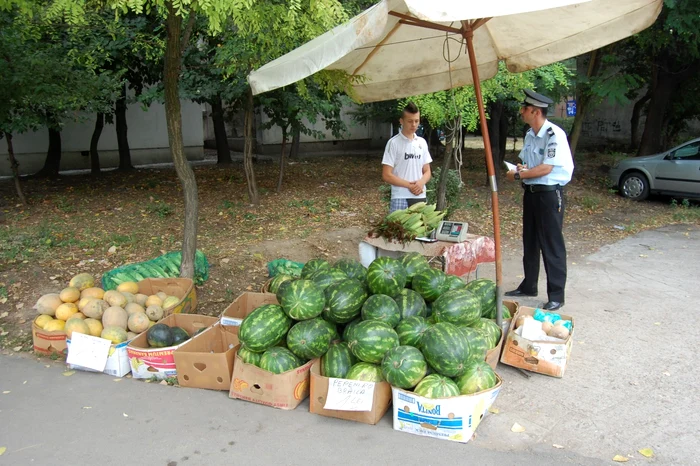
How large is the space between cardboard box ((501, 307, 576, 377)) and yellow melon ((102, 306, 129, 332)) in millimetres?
3357

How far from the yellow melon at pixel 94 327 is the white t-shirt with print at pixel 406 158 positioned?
3494 millimetres

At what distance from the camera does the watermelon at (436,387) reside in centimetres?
365

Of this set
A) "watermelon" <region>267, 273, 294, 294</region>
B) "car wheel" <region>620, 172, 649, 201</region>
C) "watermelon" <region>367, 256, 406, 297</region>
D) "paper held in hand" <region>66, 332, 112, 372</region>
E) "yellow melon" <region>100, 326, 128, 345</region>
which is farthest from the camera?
"car wheel" <region>620, 172, 649, 201</region>

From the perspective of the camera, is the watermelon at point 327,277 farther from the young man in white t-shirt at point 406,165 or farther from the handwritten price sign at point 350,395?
the young man in white t-shirt at point 406,165

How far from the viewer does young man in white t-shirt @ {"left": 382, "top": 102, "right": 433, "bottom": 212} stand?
647 cm

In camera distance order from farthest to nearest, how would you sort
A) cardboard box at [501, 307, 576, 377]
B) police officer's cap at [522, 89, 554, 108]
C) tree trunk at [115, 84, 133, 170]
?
tree trunk at [115, 84, 133, 170]
police officer's cap at [522, 89, 554, 108]
cardboard box at [501, 307, 576, 377]

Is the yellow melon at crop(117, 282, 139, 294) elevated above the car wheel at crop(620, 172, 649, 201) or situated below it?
below

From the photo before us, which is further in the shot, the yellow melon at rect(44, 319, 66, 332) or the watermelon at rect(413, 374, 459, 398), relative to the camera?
the yellow melon at rect(44, 319, 66, 332)

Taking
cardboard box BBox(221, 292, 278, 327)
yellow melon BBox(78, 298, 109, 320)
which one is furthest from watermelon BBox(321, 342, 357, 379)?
yellow melon BBox(78, 298, 109, 320)

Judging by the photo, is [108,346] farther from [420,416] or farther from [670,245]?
[670,245]

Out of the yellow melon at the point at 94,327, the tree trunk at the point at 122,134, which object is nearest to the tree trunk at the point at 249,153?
the tree trunk at the point at 122,134

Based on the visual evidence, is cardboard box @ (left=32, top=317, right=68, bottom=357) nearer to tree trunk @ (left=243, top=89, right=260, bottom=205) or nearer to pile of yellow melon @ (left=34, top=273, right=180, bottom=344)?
pile of yellow melon @ (left=34, top=273, right=180, bottom=344)

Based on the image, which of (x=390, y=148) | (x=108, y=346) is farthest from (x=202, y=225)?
(x=108, y=346)

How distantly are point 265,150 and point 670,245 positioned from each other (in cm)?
1471
